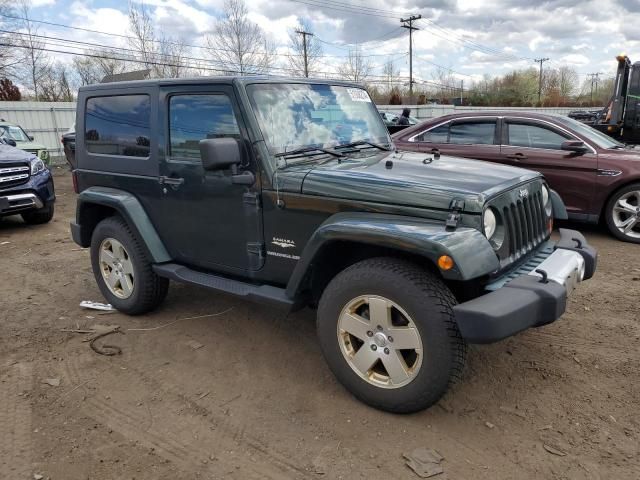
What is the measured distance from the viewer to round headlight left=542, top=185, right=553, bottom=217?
362 centimetres

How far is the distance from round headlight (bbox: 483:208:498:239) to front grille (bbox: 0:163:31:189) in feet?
24.1

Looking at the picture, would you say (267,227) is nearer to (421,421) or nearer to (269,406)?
(269,406)

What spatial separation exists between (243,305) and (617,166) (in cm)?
503

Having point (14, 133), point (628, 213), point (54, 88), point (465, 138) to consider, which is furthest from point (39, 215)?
point (54, 88)

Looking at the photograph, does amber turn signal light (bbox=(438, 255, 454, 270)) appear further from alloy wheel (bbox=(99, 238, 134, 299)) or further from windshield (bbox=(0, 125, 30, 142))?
windshield (bbox=(0, 125, 30, 142))

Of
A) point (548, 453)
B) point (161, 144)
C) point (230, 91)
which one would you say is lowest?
point (548, 453)

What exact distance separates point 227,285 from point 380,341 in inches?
52.4

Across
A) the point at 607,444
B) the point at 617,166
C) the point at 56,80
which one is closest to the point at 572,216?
the point at 617,166

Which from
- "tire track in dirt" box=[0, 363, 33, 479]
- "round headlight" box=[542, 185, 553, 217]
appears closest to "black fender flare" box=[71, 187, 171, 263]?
"tire track in dirt" box=[0, 363, 33, 479]

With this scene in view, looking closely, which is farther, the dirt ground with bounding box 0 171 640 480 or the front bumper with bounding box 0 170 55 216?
the front bumper with bounding box 0 170 55 216

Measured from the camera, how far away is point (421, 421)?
9.52ft

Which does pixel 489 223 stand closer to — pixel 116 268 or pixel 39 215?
pixel 116 268

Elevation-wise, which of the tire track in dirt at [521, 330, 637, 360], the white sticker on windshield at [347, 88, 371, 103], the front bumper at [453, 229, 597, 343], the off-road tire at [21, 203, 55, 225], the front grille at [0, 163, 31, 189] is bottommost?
the tire track in dirt at [521, 330, 637, 360]

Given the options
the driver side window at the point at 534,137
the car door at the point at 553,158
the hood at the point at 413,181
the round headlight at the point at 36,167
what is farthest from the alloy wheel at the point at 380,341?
the round headlight at the point at 36,167
